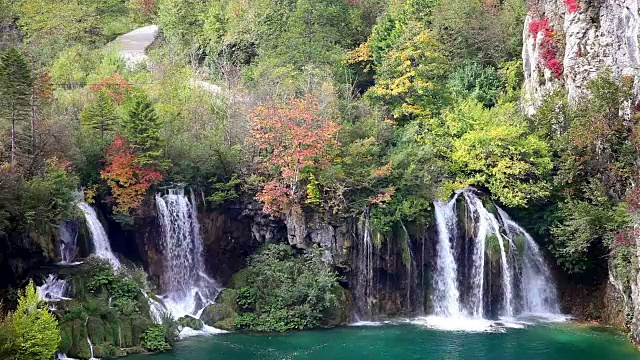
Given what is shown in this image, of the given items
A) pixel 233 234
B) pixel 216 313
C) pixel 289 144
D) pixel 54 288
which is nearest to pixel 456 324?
pixel 216 313

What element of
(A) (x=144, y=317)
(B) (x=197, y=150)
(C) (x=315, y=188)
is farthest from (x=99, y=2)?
(A) (x=144, y=317)

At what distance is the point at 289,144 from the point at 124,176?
6031mm

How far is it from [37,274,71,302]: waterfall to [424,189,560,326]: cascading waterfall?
13.1 m

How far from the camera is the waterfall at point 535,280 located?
26844mm

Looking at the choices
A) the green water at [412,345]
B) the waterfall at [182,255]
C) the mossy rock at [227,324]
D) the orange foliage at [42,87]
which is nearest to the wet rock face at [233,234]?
the waterfall at [182,255]

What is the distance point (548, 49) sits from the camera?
29.9 m

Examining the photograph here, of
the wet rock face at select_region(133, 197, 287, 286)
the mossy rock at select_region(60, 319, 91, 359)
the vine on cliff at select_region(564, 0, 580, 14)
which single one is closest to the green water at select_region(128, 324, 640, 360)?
the mossy rock at select_region(60, 319, 91, 359)

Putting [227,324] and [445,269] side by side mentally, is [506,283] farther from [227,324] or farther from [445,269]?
[227,324]

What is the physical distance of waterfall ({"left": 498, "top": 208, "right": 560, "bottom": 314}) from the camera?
26.8 meters

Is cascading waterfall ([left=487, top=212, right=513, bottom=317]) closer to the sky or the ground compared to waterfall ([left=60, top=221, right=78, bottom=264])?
closer to the ground

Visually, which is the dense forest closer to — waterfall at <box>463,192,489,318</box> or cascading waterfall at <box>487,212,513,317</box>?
waterfall at <box>463,192,489,318</box>

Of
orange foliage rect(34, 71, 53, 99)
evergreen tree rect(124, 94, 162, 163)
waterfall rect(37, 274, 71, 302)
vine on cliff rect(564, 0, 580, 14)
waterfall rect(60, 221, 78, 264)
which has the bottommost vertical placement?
waterfall rect(37, 274, 71, 302)

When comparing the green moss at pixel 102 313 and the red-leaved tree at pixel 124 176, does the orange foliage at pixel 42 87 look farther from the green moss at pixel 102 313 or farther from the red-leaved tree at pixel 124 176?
the green moss at pixel 102 313

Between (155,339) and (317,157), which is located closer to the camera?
(155,339)
